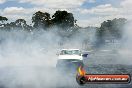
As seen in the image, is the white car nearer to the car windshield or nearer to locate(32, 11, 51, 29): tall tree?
the car windshield

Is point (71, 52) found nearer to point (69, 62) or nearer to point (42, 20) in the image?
point (69, 62)

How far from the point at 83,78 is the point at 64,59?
12.1m

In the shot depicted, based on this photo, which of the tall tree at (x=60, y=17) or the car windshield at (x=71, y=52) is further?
the tall tree at (x=60, y=17)

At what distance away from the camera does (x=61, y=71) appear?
27141mm

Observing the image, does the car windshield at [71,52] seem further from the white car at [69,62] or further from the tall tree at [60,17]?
the tall tree at [60,17]

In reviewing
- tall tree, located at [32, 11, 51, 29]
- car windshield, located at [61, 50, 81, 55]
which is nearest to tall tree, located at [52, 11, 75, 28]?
tall tree, located at [32, 11, 51, 29]

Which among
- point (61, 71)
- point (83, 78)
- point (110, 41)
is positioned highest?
point (83, 78)

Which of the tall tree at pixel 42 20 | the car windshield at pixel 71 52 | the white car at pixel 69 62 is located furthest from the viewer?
the tall tree at pixel 42 20

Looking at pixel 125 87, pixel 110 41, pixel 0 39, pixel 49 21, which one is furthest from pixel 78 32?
pixel 125 87

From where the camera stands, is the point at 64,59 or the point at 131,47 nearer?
the point at 64,59

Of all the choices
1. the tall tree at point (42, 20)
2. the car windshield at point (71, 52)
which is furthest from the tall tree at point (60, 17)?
the car windshield at point (71, 52)

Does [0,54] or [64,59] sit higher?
[64,59]

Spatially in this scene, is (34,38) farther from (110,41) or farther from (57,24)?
(57,24)

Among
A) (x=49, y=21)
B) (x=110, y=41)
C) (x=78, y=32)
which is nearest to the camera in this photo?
(x=78, y=32)
